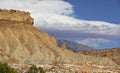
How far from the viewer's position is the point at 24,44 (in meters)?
187

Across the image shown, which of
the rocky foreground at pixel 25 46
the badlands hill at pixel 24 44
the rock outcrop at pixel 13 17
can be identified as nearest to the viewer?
the rocky foreground at pixel 25 46

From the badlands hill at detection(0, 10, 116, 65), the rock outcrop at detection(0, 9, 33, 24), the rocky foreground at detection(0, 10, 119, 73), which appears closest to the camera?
the rocky foreground at detection(0, 10, 119, 73)

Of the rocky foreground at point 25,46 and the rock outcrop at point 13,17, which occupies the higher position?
the rock outcrop at point 13,17

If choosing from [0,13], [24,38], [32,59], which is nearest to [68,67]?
[32,59]

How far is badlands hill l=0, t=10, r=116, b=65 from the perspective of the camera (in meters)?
178

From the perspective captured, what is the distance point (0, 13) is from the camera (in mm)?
195250

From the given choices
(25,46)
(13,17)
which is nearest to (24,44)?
(25,46)

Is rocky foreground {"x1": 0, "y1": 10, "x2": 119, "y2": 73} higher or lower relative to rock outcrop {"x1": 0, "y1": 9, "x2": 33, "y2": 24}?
lower

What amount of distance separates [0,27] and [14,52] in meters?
16.7

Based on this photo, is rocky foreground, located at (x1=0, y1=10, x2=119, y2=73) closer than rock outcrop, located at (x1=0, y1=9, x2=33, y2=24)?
Yes

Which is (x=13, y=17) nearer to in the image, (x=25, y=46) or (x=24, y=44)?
(x=24, y=44)

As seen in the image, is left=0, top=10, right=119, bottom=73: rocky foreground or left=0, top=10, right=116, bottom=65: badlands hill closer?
left=0, top=10, right=119, bottom=73: rocky foreground

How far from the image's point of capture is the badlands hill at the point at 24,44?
17762cm

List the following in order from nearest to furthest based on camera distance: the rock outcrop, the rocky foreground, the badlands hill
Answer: the rocky foreground
the badlands hill
the rock outcrop
